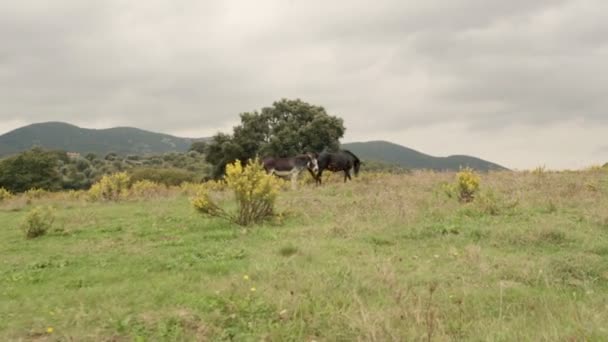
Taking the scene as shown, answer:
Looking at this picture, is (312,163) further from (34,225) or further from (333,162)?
(34,225)

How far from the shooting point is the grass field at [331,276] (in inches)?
181

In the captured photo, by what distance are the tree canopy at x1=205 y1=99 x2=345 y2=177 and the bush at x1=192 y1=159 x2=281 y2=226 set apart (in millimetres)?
29312

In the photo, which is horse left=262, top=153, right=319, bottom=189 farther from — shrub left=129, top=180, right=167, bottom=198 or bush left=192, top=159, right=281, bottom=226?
bush left=192, top=159, right=281, bottom=226

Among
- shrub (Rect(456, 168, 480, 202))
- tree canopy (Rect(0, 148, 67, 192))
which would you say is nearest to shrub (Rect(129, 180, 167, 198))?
shrub (Rect(456, 168, 480, 202))

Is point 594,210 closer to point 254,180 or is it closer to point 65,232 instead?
point 254,180

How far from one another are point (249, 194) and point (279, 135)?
3075cm

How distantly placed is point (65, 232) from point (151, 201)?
6.88 m

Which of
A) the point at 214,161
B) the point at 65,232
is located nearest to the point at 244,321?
the point at 65,232

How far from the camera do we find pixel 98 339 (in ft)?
15.0

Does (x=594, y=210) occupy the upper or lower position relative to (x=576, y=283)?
upper

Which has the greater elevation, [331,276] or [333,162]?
[333,162]

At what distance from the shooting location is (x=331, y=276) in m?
6.28

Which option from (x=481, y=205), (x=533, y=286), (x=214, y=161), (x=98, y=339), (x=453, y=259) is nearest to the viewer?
(x=98, y=339)

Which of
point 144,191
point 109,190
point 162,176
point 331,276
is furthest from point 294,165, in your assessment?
point 162,176
